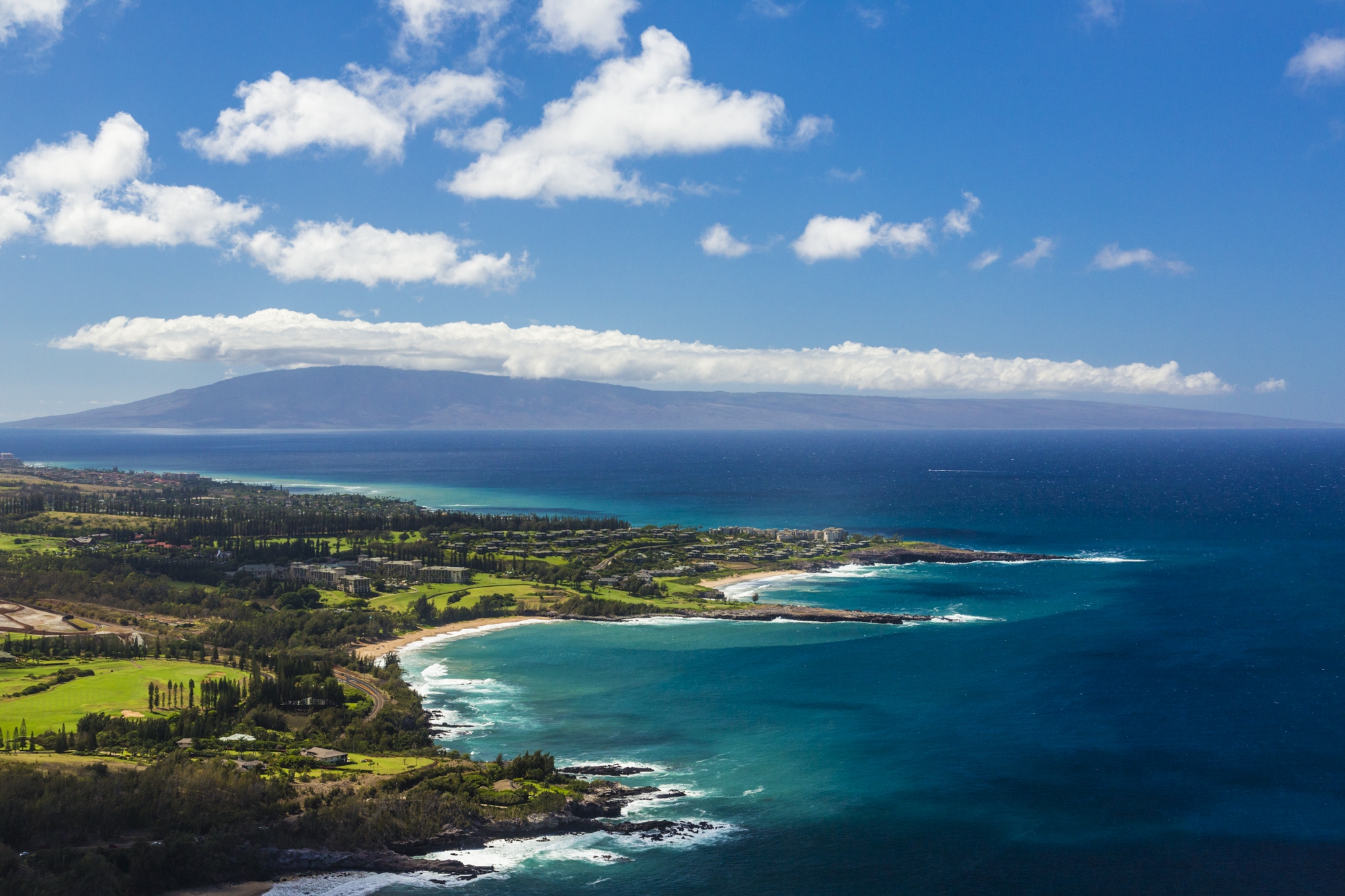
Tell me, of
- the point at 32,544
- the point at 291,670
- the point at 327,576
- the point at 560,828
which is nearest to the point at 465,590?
the point at 327,576

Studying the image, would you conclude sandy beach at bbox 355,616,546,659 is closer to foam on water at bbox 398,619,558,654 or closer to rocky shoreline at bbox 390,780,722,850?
foam on water at bbox 398,619,558,654

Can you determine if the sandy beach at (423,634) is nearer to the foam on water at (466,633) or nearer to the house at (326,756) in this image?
the foam on water at (466,633)

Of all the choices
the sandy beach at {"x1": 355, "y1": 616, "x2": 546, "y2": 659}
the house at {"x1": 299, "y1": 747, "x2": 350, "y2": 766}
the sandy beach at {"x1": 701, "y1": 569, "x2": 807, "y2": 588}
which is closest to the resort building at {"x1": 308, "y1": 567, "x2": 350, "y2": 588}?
the sandy beach at {"x1": 355, "y1": 616, "x2": 546, "y2": 659}

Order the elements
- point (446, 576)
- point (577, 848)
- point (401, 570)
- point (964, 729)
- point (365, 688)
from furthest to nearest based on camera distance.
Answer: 1. point (401, 570)
2. point (446, 576)
3. point (365, 688)
4. point (964, 729)
5. point (577, 848)

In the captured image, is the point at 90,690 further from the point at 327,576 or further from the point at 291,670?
the point at 327,576

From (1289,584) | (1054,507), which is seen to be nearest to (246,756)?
(1289,584)

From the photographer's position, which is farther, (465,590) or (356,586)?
(465,590)

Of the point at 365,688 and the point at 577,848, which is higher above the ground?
the point at 365,688

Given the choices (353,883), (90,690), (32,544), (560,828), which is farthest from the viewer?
(32,544)
